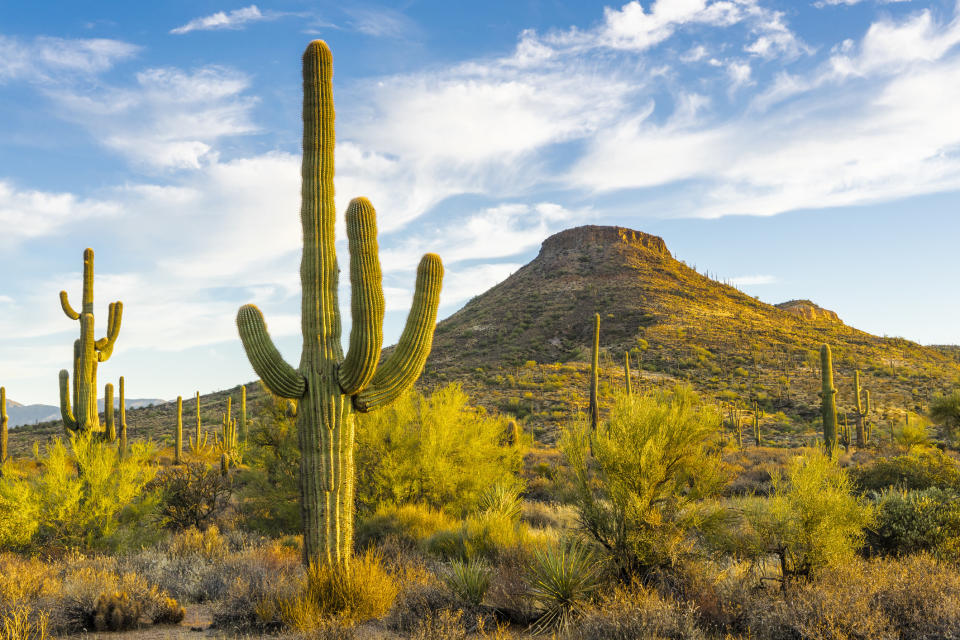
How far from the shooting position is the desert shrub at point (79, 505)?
37.2ft

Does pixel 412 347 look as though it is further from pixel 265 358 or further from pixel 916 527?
pixel 916 527

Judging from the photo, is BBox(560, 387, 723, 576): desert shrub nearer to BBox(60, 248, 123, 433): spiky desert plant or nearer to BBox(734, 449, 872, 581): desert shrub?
BBox(734, 449, 872, 581): desert shrub

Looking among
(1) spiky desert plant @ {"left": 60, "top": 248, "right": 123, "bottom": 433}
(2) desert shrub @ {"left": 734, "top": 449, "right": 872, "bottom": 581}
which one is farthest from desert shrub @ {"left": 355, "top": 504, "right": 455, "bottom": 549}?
(1) spiky desert plant @ {"left": 60, "top": 248, "right": 123, "bottom": 433}

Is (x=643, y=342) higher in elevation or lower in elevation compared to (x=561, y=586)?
higher

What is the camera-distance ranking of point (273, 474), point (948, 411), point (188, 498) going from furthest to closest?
point (948, 411), point (188, 498), point (273, 474)

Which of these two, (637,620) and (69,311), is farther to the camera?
(69,311)

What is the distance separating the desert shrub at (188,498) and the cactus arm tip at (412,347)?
8305mm

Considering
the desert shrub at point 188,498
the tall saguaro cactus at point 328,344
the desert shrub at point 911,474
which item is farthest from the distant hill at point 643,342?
the tall saguaro cactus at point 328,344

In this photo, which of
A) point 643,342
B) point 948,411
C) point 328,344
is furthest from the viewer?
point 643,342

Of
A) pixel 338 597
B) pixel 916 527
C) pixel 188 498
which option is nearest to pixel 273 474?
pixel 188 498

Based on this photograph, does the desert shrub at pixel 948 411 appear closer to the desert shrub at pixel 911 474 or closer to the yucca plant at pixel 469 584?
the desert shrub at pixel 911 474

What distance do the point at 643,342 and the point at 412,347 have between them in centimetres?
4158

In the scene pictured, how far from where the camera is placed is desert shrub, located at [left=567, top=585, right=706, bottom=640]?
21.4ft

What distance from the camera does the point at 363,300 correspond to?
857cm
